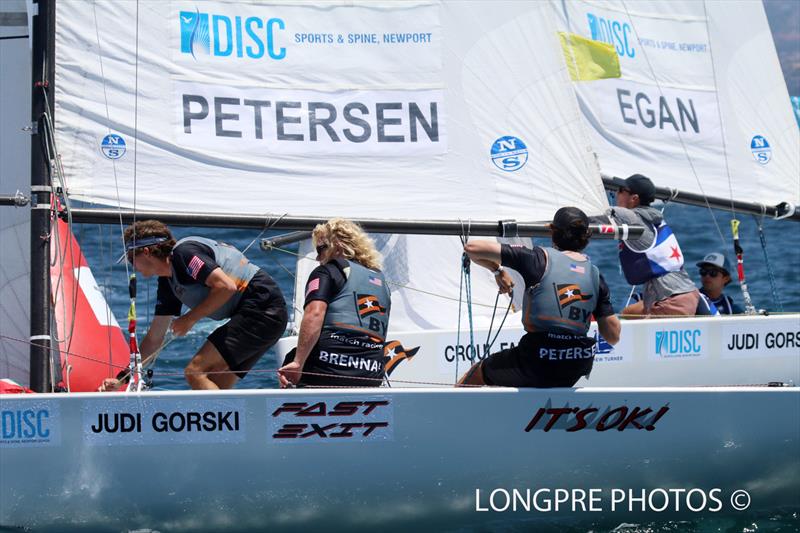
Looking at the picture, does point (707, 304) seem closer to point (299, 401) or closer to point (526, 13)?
point (526, 13)

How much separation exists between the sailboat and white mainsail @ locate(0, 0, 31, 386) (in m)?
0.19

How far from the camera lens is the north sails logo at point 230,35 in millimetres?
6602

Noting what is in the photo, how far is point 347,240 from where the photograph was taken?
18.2ft

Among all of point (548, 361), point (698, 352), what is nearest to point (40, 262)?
point (548, 361)

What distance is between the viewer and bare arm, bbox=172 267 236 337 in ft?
17.9

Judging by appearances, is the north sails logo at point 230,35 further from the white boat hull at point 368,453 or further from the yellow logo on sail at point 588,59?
the yellow logo on sail at point 588,59

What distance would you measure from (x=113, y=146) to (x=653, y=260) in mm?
3670

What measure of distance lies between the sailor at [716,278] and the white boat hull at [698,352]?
1.82ft

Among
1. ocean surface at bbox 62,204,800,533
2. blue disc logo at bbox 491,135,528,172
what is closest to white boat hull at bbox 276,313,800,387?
ocean surface at bbox 62,204,800,533

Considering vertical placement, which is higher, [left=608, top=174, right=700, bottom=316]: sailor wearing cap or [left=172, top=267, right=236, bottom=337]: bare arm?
[left=608, top=174, right=700, bottom=316]: sailor wearing cap

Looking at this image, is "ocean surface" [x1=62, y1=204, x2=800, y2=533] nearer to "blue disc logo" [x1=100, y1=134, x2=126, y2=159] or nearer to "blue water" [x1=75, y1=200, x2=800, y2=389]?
"blue water" [x1=75, y1=200, x2=800, y2=389]

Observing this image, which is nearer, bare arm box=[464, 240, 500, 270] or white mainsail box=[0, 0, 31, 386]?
bare arm box=[464, 240, 500, 270]

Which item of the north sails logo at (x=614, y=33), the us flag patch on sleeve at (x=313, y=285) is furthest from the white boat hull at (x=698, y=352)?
the north sails logo at (x=614, y=33)

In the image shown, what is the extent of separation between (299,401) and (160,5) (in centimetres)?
246
